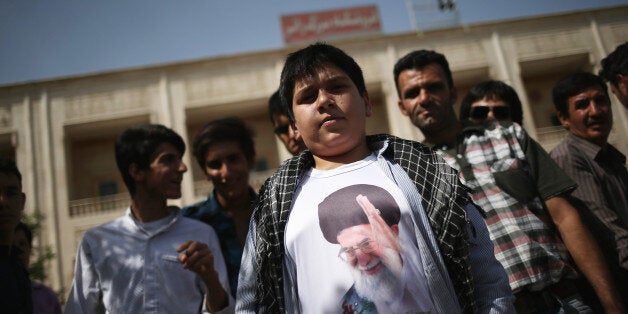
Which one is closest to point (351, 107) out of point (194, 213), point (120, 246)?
point (120, 246)

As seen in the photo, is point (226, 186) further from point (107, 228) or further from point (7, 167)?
point (7, 167)

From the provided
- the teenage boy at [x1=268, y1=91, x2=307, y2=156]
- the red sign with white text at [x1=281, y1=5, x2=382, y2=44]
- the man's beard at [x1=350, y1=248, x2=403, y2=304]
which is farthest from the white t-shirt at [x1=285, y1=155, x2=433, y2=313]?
the red sign with white text at [x1=281, y1=5, x2=382, y2=44]

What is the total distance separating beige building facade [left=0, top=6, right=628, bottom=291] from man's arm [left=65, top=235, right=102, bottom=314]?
11054mm

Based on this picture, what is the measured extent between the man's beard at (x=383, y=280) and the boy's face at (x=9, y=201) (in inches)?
81.0

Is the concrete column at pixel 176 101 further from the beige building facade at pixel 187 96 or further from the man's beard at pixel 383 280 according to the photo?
the man's beard at pixel 383 280

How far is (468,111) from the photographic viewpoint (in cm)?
300

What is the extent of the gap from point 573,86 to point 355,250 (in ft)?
7.93

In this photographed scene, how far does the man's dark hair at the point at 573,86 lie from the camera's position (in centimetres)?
271

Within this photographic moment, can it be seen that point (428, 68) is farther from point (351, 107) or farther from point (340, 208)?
point (340, 208)

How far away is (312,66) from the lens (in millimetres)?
1504

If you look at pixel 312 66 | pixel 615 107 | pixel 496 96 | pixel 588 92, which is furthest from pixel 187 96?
pixel 615 107

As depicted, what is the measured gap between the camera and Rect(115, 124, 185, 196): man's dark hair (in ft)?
8.75

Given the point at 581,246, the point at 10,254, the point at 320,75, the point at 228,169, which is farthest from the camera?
the point at 228,169

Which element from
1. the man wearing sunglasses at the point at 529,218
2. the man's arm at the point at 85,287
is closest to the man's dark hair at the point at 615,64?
the man wearing sunglasses at the point at 529,218
